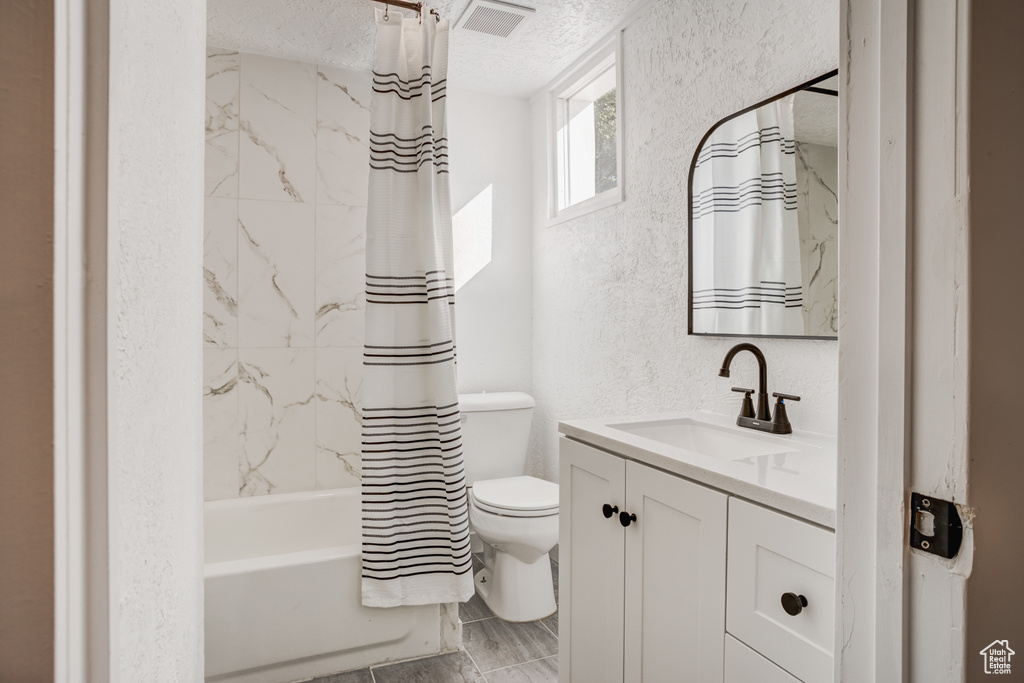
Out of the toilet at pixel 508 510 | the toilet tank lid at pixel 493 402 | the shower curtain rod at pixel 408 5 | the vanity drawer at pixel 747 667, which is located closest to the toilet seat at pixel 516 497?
the toilet at pixel 508 510

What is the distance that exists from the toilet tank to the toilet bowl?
235 mm

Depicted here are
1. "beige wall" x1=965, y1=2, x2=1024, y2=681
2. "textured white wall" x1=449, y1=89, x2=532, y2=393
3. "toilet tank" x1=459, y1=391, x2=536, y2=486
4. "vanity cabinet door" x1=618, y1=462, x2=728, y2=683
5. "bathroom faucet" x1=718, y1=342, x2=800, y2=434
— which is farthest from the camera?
"textured white wall" x1=449, y1=89, x2=532, y2=393

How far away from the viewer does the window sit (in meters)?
2.33

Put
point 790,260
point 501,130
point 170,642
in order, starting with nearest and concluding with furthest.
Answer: point 170,642 < point 790,260 < point 501,130

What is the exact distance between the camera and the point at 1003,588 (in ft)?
1.83

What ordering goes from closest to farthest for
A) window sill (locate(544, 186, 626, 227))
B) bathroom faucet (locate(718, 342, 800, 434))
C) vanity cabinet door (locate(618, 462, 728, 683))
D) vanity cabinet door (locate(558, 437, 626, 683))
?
vanity cabinet door (locate(618, 462, 728, 683)) < vanity cabinet door (locate(558, 437, 626, 683)) < bathroom faucet (locate(718, 342, 800, 434)) < window sill (locate(544, 186, 626, 227))

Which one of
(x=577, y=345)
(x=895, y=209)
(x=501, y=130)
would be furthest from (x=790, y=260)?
(x=501, y=130)

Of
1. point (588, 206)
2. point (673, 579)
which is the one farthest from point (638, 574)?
point (588, 206)

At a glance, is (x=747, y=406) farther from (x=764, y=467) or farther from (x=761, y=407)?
(x=764, y=467)

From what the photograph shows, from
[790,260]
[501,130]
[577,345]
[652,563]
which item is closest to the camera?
[652,563]

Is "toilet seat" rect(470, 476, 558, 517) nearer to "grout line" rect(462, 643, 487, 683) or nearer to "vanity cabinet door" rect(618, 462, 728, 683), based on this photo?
"grout line" rect(462, 643, 487, 683)

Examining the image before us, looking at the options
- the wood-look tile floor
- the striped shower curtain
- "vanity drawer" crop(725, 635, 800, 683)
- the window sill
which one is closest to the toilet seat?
the striped shower curtain
